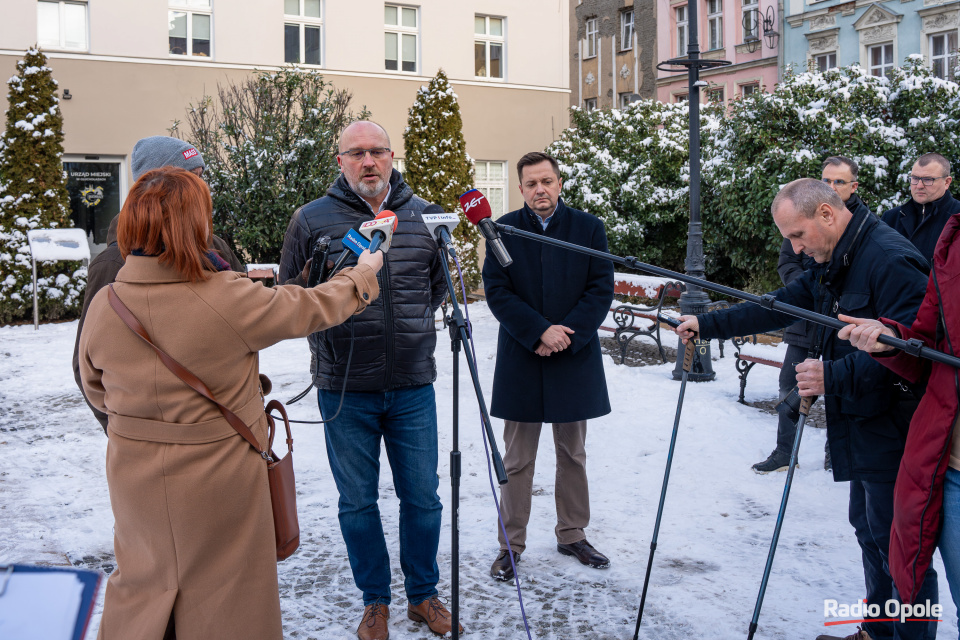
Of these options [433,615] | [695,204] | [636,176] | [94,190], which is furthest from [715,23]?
[433,615]

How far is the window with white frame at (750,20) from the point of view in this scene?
2814 cm

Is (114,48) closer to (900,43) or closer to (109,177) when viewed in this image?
(109,177)

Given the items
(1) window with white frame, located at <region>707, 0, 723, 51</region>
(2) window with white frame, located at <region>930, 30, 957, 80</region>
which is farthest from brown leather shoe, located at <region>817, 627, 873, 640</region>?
(1) window with white frame, located at <region>707, 0, 723, 51</region>

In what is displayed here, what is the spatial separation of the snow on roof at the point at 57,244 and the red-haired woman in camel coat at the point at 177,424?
13.4 m

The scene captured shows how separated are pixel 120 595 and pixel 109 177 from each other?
17944 mm

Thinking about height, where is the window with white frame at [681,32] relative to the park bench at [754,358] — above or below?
above

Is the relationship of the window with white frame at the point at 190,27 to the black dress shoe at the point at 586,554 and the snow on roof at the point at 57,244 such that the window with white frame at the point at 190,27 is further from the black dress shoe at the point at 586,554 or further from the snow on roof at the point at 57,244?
the black dress shoe at the point at 586,554

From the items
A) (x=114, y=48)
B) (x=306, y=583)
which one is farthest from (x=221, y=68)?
(x=306, y=583)

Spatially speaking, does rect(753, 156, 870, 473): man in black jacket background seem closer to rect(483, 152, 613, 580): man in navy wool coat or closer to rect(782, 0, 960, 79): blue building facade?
rect(483, 152, 613, 580): man in navy wool coat

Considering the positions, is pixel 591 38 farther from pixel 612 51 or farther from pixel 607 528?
pixel 607 528

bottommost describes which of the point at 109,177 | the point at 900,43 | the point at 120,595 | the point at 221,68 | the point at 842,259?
the point at 120,595

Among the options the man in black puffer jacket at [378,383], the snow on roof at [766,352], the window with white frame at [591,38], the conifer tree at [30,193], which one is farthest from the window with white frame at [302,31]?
the man in black puffer jacket at [378,383]

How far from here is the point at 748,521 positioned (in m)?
5.18

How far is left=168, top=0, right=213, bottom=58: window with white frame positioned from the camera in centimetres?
1889
